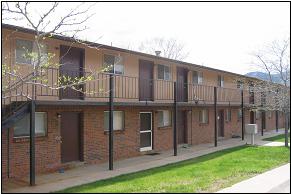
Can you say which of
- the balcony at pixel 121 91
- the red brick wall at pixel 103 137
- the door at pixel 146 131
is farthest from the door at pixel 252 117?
the red brick wall at pixel 103 137

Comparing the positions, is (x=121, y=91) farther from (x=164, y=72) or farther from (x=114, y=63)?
(x=164, y=72)

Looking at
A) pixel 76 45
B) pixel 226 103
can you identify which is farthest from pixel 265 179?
pixel 226 103

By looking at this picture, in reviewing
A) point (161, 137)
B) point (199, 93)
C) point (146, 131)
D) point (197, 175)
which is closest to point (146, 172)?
point (197, 175)

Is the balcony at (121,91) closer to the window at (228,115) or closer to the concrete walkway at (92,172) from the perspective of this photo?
the window at (228,115)

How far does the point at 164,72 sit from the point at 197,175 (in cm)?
879

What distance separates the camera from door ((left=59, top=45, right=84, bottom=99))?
1314 cm

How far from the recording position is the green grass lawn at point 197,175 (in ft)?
29.4

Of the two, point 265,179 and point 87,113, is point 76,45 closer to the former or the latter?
point 87,113

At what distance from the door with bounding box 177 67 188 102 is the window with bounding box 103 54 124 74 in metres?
4.57

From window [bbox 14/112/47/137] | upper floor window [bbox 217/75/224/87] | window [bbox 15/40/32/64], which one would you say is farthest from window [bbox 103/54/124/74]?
upper floor window [bbox 217/75/224/87]

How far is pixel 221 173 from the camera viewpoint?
36.9 ft

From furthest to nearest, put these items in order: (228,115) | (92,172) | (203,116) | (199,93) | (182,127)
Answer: (228,115) → (203,116) → (199,93) → (182,127) → (92,172)

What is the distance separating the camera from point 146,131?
1747cm

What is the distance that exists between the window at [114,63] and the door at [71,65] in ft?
4.37
